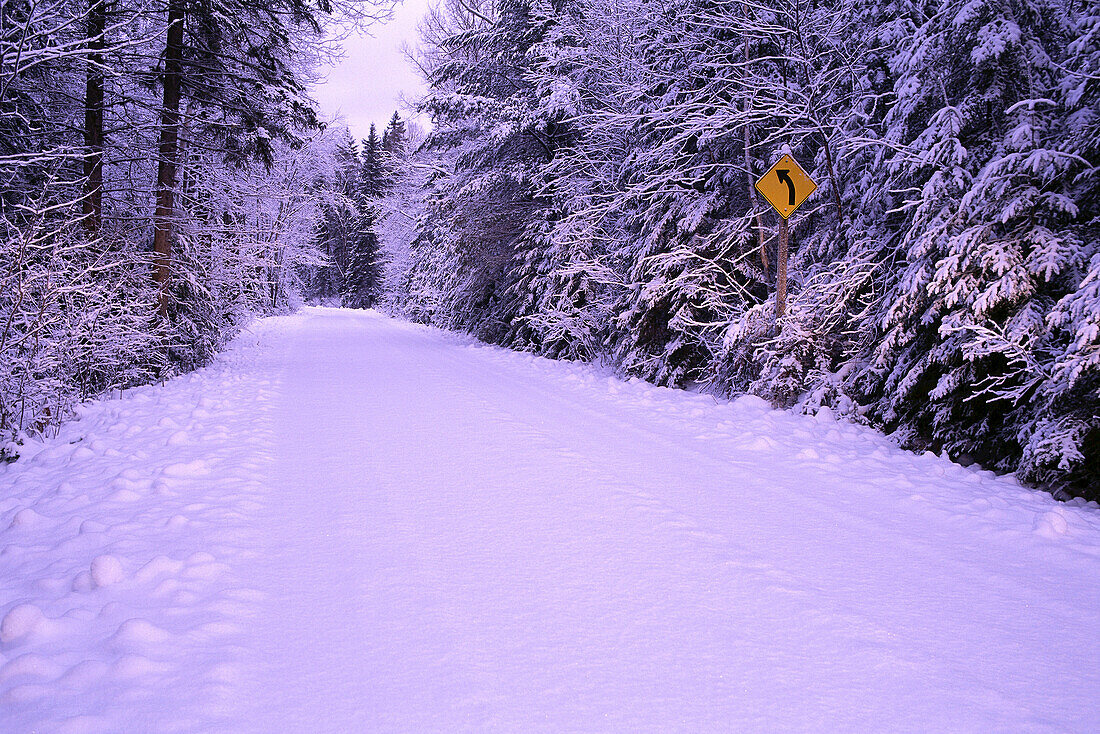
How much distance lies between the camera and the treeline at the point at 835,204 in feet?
15.7

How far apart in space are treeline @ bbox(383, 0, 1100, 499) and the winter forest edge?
0.04 m

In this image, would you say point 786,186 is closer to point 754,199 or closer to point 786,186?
point 786,186

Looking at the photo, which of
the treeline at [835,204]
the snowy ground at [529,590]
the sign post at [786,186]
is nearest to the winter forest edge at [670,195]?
the treeline at [835,204]

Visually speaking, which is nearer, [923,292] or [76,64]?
[923,292]

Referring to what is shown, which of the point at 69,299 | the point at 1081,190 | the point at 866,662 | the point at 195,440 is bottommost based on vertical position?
the point at 195,440

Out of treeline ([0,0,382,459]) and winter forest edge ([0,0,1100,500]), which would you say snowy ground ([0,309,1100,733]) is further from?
treeline ([0,0,382,459])

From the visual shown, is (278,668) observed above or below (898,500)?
below

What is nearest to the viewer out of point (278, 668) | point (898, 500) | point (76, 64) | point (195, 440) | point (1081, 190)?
point (278, 668)

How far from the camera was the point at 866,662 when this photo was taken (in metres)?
2.22

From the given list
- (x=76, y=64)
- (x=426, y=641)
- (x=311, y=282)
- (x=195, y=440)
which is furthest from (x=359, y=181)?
(x=426, y=641)

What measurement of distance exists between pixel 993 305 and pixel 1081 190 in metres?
1.18

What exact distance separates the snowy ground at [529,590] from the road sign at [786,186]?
3.34m

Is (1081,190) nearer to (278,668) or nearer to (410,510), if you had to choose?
(410,510)

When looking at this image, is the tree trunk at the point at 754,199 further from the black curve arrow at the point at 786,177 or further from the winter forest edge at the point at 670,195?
the black curve arrow at the point at 786,177
